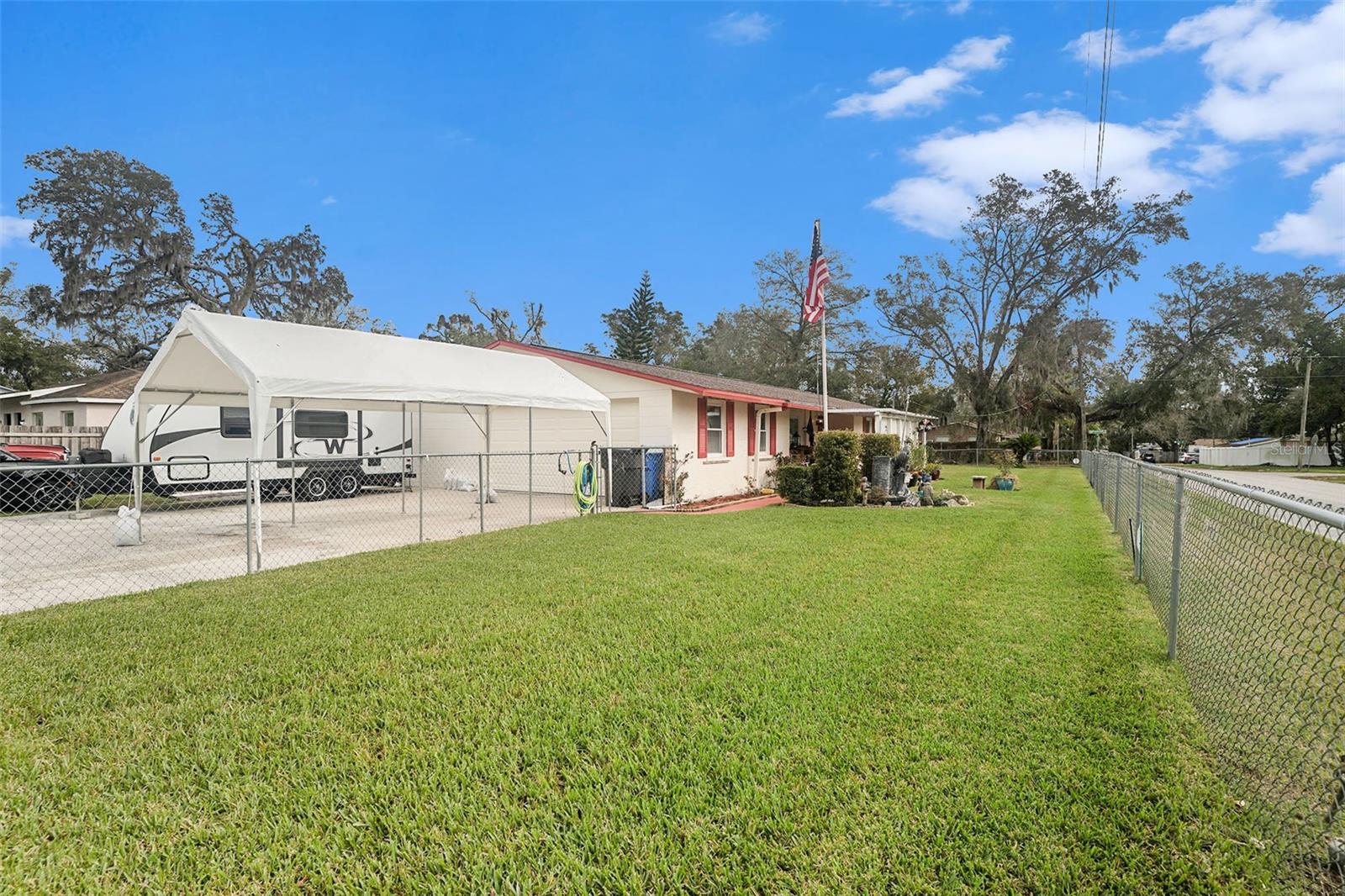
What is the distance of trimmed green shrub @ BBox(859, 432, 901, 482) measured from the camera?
1381 cm

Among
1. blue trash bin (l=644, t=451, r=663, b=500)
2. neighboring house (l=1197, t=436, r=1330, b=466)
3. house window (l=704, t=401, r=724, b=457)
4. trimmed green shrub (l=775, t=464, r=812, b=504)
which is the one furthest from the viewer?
neighboring house (l=1197, t=436, r=1330, b=466)

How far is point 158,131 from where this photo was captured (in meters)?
27.1

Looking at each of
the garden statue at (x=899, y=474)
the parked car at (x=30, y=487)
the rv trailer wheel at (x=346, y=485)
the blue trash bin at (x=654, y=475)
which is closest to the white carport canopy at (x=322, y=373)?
the blue trash bin at (x=654, y=475)

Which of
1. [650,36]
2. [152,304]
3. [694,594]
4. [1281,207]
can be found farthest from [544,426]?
[1281,207]

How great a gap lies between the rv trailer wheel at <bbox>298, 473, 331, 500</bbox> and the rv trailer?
0.02 meters

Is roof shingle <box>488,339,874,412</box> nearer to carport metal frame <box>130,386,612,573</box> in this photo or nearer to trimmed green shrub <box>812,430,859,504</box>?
carport metal frame <box>130,386,612,573</box>

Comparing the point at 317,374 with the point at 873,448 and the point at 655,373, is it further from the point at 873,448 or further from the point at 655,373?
the point at 873,448

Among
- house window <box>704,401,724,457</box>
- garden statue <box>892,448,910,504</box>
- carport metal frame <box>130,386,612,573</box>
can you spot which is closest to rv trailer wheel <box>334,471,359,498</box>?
carport metal frame <box>130,386,612,573</box>

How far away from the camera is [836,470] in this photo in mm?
12766

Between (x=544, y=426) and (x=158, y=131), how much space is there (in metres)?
25.5

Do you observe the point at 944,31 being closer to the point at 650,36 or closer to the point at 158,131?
the point at 650,36

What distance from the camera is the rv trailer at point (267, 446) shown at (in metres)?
12.3

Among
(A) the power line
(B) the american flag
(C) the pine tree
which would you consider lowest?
(B) the american flag

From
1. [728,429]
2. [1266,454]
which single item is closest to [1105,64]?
[728,429]
